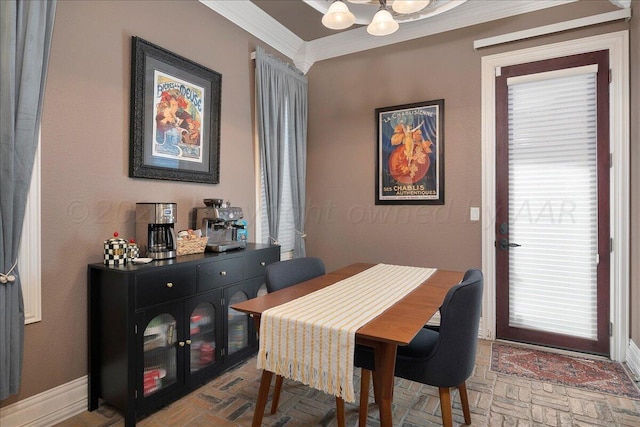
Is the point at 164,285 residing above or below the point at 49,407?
above

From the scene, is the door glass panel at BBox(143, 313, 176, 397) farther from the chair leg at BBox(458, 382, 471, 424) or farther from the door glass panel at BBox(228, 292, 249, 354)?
the chair leg at BBox(458, 382, 471, 424)

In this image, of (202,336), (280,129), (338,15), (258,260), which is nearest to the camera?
(338,15)

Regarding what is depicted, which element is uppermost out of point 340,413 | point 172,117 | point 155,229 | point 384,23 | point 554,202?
point 384,23

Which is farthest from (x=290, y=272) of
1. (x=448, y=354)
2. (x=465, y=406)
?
(x=465, y=406)

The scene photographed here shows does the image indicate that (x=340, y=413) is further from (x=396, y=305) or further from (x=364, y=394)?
(x=396, y=305)

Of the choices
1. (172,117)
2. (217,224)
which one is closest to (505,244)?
(217,224)

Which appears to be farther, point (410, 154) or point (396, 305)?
point (410, 154)

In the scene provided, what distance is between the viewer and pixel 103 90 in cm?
224

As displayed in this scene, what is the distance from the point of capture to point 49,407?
1994 mm

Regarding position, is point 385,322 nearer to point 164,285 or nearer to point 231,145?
point 164,285

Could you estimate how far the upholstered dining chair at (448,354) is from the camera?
5.16 ft

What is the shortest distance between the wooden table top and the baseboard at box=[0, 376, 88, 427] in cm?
124

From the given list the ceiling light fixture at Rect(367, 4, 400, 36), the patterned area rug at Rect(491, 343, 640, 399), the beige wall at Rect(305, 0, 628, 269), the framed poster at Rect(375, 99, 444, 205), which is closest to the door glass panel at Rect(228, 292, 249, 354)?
the beige wall at Rect(305, 0, 628, 269)

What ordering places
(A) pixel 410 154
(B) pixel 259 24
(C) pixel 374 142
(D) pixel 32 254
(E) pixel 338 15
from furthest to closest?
1. (C) pixel 374 142
2. (A) pixel 410 154
3. (B) pixel 259 24
4. (E) pixel 338 15
5. (D) pixel 32 254
